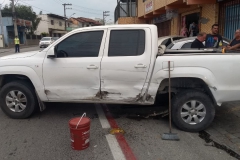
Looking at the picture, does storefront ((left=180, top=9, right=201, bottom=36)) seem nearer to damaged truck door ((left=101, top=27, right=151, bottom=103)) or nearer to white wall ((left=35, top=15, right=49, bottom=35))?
damaged truck door ((left=101, top=27, right=151, bottom=103))

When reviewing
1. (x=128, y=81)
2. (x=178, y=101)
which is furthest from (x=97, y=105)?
(x=178, y=101)

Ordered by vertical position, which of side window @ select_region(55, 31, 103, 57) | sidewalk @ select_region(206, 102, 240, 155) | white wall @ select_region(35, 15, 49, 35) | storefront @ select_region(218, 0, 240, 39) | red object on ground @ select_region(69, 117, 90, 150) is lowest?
sidewalk @ select_region(206, 102, 240, 155)

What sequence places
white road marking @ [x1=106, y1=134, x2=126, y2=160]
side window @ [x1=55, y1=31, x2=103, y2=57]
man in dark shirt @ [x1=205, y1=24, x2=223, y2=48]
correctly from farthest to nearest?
man in dark shirt @ [x1=205, y1=24, x2=223, y2=48] → side window @ [x1=55, y1=31, x2=103, y2=57] → white road marking @ [x1=106, y1=134, x2=126, y2=160]

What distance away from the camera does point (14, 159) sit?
332 cm

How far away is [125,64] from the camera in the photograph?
4227 mm

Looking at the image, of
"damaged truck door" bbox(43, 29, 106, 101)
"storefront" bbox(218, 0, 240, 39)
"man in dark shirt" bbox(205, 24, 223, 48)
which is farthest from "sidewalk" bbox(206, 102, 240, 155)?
"storefront" bbox(218, 0, 240, 39)

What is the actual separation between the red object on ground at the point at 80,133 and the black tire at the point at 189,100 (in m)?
1.68

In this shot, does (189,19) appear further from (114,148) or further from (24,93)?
(114,148)

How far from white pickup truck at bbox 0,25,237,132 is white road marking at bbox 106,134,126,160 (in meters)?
0.77

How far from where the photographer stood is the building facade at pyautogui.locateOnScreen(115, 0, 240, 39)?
928 cm

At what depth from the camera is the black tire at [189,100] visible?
4164mm

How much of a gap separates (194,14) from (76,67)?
9.97 meters

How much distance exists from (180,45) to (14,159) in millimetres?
5386

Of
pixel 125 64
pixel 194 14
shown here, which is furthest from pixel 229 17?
pixel 125 64
